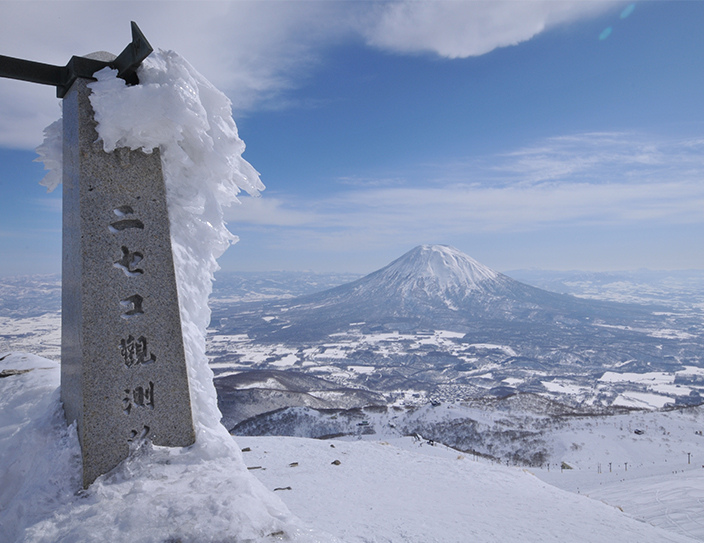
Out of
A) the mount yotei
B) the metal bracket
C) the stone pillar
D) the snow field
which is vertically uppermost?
the metal bracket

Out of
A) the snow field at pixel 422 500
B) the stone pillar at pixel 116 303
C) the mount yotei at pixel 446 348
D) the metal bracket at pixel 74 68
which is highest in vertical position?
the metal bracket at pixel 74 68

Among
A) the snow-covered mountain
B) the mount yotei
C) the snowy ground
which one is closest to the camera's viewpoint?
the snowy ground

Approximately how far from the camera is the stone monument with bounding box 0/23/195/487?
3.68m

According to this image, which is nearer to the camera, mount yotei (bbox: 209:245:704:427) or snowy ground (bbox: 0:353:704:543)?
snowy ground (bbox: 0:353:704:543)

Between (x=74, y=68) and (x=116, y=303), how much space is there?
7.58ft

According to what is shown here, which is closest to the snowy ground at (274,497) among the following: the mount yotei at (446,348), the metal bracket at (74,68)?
the metal bracket at (74,68)

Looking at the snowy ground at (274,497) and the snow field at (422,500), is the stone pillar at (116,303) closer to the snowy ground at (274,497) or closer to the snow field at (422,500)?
the snowy ground at (274,497)

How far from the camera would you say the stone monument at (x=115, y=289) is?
145 inches

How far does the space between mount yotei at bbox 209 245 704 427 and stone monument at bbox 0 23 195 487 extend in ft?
131

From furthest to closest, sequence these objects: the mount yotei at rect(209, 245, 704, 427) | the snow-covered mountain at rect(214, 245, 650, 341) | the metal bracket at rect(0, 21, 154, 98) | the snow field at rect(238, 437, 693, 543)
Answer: the snow-covered mountain at rect(214, 245, 650, 341) < the mount yotei at rect(209, 245, 704, 427) < the snow field at rect(238, 437, 693, 543) < the metal bracket at rect(0, 21, 154, 98)

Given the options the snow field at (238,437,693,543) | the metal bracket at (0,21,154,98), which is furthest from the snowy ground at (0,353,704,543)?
the metal bracket at (0,21,154,98)

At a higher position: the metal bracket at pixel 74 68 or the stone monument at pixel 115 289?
the metal bracket at pixel 74 68

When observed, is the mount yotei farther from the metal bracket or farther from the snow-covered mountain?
the metal bracket

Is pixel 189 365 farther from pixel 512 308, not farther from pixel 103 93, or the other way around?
pixel 512 308
